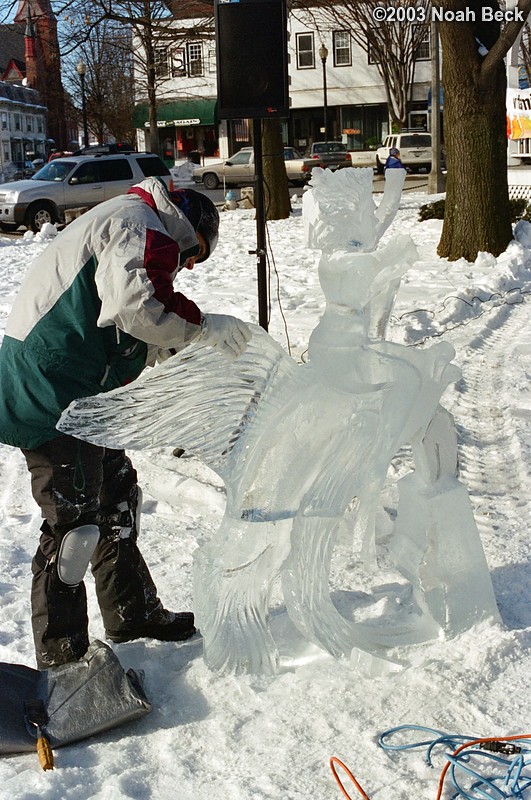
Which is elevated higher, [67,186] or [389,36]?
[389,36]

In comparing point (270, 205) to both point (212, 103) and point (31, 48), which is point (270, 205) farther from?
point (31, 48)

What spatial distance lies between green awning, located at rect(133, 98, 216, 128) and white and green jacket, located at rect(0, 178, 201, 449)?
43407 mm

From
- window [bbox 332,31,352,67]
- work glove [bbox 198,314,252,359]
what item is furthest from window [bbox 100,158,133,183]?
window [bbox 332,31,352,67]

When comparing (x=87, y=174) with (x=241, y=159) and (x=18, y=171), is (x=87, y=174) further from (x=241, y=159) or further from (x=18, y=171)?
(x=18, y=171)

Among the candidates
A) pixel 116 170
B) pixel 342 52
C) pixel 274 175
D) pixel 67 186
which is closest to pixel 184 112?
pixel 342 52

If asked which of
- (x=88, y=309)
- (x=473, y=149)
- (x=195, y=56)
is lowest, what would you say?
(x=88, y=309)

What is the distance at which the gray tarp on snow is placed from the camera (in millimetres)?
2676

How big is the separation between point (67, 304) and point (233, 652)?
4.14 ft

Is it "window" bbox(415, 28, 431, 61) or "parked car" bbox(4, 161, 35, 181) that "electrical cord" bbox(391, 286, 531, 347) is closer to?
"parked car" bbox(4, 161, 35, 181)

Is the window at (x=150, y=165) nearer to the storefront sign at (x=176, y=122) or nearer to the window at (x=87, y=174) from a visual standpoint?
the window at (x=87, y=174)

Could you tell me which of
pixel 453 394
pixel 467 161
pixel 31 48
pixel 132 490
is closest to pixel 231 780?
pixel 132 490

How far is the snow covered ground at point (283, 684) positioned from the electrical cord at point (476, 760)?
0.04 m

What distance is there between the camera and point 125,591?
10.7 feet

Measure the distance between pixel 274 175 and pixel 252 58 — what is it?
9950mm
